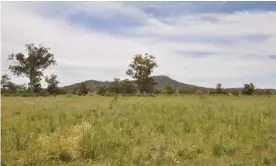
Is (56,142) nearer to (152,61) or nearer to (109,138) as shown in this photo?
(109,138)

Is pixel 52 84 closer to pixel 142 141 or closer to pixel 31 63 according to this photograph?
pixel 31 63

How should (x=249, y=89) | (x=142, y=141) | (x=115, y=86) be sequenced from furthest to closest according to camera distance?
(x=115, y=86) → (x=249, y=89) → (x=142, y=141)

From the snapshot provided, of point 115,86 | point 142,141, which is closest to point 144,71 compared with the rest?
point 115,86

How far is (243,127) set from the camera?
1552cm

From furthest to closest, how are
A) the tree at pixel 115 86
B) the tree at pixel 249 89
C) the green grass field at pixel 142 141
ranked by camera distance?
the tree at pixel 115 86 → the tree at pixel 249 89 → the green grass field at pixel 142 141

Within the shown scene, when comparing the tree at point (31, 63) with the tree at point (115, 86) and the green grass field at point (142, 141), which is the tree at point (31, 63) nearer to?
the tree at point (115, 86)

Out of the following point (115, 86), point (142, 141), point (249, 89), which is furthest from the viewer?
point (115, 86)

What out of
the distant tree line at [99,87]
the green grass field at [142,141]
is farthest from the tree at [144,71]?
the green grass field at [142,141]

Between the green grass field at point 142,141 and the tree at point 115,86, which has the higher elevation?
the tree at point 115,86

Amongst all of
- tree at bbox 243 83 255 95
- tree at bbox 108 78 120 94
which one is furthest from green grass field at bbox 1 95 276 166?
tree at bbox 108 78 120 94

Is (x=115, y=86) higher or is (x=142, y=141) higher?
(x=115, y=86)

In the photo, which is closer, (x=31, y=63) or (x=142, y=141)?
(x=142, y=141)

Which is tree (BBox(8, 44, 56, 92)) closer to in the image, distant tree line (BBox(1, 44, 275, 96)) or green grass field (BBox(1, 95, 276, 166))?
distant tree line (BBox(1, 44, 275, 96))

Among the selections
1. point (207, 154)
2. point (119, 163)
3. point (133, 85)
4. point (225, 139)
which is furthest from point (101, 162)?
point (133, 85)
